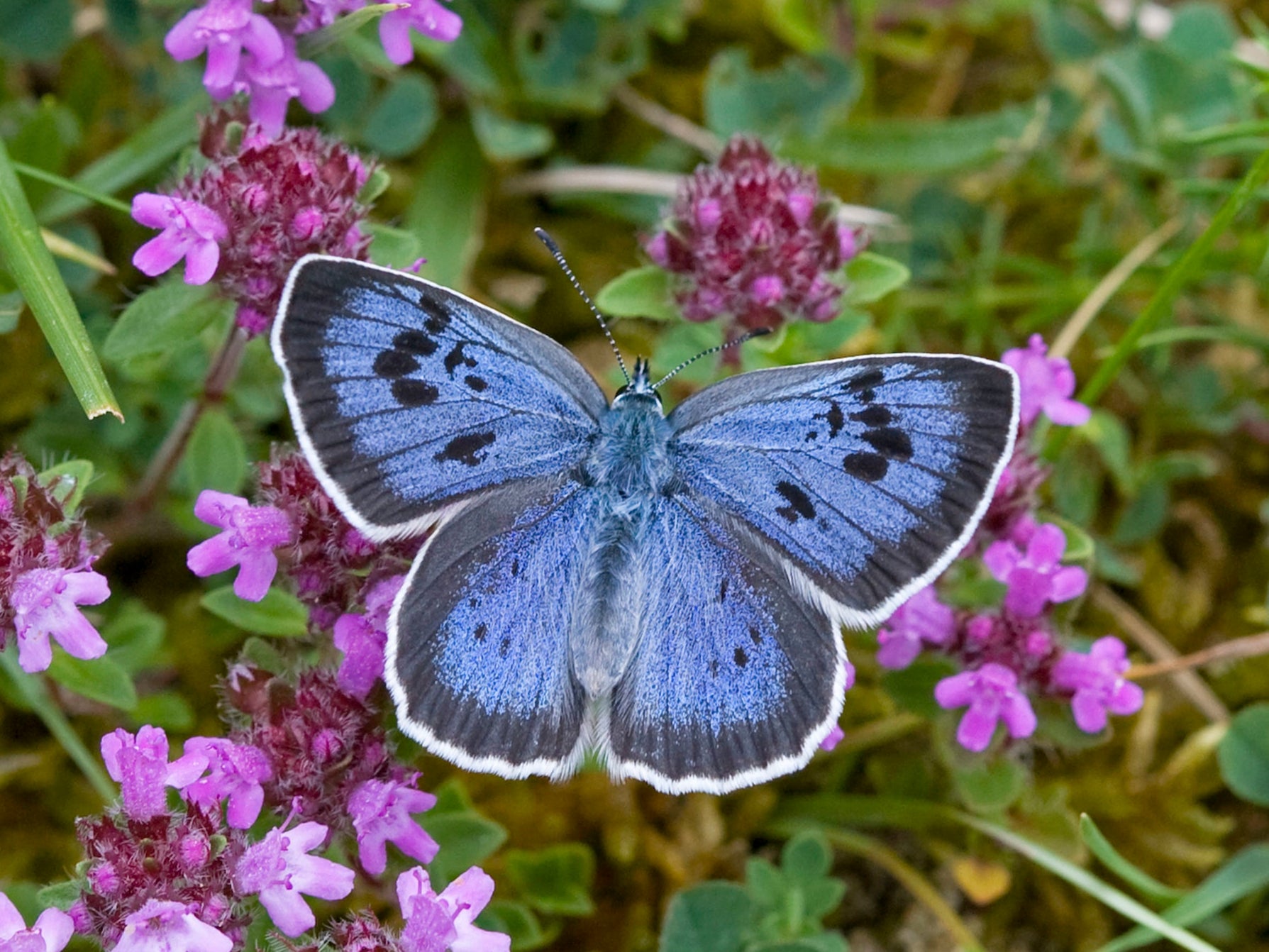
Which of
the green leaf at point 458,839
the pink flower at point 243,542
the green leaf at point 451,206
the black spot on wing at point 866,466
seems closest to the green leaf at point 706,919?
the green leaf at point 458,839

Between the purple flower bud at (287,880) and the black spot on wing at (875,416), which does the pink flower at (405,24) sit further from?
the purple flower bud at (287,880)

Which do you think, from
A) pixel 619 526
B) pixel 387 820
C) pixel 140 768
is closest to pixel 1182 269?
pixel 619 526

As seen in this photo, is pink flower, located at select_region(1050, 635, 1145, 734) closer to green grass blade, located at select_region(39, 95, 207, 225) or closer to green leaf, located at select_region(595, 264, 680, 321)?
green leaf, located at select_region(595, 264, 680, 321)

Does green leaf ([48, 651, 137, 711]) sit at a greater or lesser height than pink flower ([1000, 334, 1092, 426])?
greater

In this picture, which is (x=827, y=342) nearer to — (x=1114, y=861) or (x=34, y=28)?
(x=1114, y=861)

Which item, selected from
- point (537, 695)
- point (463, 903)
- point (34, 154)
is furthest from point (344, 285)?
point (34, 154)

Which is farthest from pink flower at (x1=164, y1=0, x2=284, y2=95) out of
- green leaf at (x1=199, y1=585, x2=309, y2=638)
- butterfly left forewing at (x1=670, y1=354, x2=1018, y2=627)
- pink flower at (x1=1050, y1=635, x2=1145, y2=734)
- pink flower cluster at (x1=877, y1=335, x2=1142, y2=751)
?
pink flower at (x1=1050, y1=635, x2=1145, y2=734)
